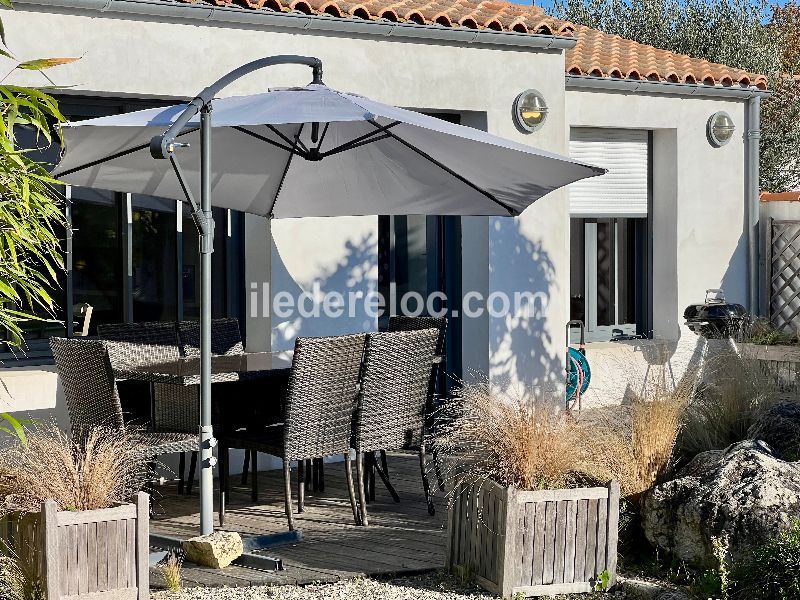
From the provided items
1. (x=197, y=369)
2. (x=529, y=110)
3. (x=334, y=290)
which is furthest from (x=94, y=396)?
(x=529, y=110)

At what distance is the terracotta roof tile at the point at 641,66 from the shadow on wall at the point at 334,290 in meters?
3.32

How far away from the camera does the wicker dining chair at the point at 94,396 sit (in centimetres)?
659

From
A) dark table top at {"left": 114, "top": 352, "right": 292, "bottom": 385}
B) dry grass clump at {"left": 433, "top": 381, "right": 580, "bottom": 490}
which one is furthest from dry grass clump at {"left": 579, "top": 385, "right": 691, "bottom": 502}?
dark table top at {"left": 114, "top": 352, "right": 292, "bottom": 385}

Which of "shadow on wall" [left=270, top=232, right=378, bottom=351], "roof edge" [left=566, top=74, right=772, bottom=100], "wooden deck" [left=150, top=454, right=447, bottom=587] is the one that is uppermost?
"roof edge" [left=566, top=74, right=772, bottom=100]

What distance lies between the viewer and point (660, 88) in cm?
1194

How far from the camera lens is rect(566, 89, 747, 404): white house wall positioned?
12.1m

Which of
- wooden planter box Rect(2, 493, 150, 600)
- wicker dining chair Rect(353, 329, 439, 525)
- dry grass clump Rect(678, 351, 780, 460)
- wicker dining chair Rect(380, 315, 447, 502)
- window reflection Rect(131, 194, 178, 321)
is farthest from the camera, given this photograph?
window reflection Rect(131, 194, 178, 321)

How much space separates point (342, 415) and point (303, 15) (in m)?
3.19

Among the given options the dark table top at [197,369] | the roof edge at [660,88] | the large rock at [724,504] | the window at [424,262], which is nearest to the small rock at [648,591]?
the large rock at [724,504]

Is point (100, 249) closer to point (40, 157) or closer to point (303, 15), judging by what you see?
point (40, 157)

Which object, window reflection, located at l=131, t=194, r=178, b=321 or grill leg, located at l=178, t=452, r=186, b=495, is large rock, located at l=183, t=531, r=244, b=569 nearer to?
grill leg, located at l=178, t=452, r=186, b=495

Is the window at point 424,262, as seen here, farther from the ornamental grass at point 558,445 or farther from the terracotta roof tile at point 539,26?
the ornamental grass at point 558,445

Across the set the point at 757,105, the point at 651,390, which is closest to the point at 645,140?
the point at 757,105

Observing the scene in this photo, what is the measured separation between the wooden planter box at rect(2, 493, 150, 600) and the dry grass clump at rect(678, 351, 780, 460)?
3116mm
